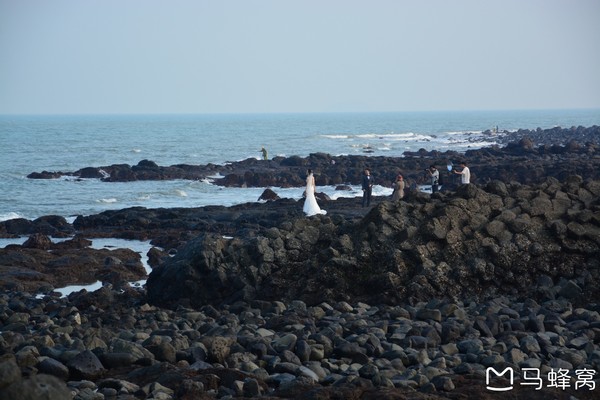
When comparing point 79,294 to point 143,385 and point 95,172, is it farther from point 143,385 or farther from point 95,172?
point 95,172

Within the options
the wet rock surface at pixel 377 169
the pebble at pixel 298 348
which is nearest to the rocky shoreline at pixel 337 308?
the pebble at pixel 298 348

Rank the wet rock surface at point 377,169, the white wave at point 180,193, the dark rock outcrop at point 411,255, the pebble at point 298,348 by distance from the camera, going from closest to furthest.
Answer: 1. the pebble at point 298,348
2. the dark rock outcrop at point 411,255
3. the white wave at point 180,193
4. the wet rock surface at point 377,169

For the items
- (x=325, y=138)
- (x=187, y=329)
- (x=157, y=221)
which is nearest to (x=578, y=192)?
(x=187, y=329)

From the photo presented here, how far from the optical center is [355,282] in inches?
617

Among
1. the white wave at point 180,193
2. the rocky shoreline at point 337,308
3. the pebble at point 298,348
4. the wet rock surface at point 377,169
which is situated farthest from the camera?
the wet rock surface at point 377,169

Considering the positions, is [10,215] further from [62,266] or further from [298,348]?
[298,348]

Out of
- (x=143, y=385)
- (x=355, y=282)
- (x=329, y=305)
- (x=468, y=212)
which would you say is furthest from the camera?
(x=468, y=212)

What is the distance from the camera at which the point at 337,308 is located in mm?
14164

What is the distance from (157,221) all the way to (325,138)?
79.1m

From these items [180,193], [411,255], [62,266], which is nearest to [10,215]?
[180,193]

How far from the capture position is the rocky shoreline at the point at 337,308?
30.1 ft

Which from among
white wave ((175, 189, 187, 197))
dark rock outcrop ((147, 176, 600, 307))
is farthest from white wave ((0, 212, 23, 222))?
dark rock outcrop ((147, 176, 600, 307))

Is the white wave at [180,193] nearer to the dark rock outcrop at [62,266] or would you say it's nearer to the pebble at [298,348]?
the dark rock outcrop at [62,266]

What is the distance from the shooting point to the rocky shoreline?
9.18 meters
